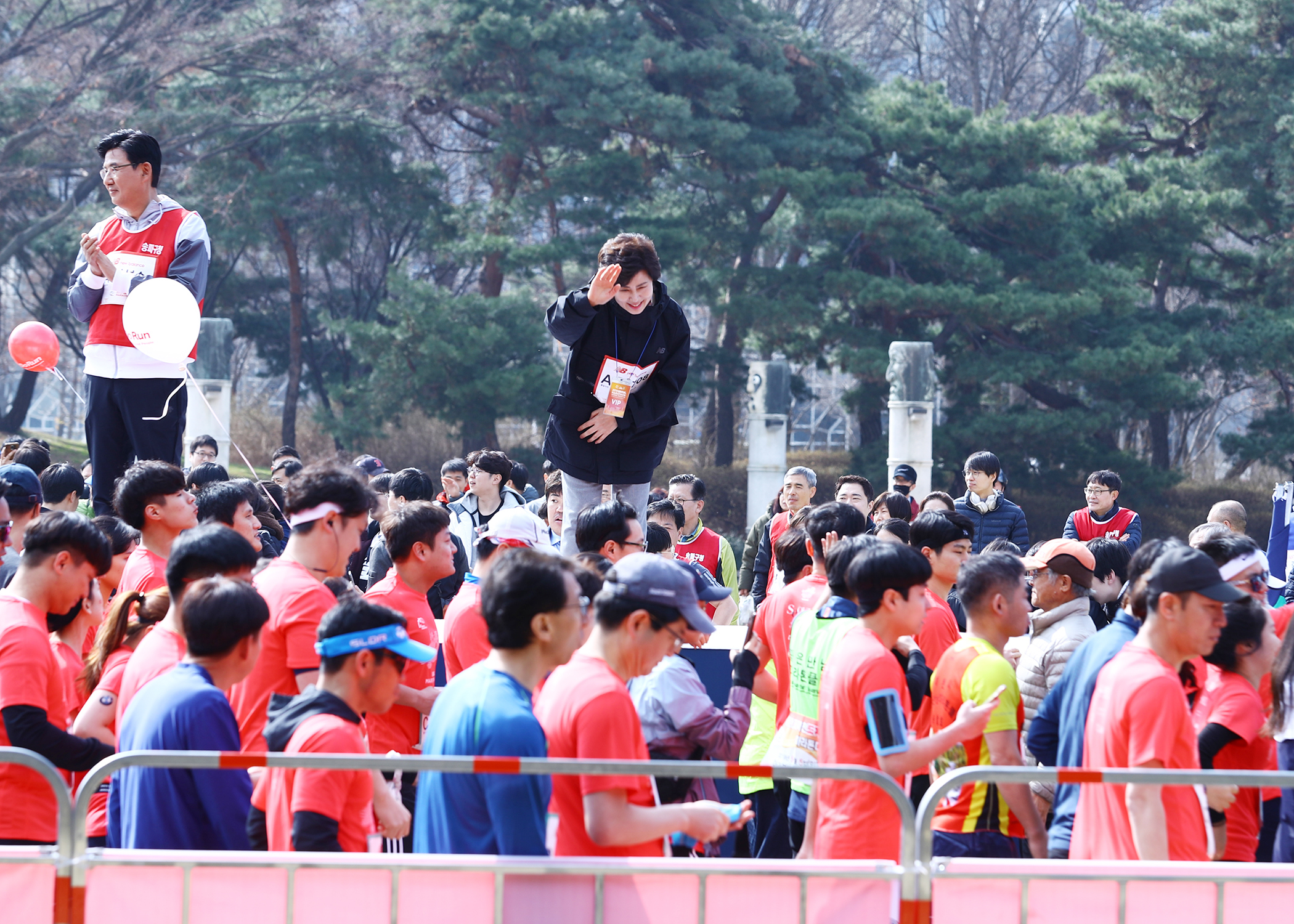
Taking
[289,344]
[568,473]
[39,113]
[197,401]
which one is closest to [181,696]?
[568,473]

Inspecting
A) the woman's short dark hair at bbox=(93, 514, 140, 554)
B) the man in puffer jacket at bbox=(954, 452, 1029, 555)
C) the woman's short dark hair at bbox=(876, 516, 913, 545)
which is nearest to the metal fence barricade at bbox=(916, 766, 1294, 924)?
the woman's short dark hair at bbox=(93, 514, 140, 554)

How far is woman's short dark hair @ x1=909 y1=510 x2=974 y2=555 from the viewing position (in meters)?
5.67

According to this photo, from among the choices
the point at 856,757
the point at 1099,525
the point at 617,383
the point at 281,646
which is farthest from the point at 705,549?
the point at 281,646

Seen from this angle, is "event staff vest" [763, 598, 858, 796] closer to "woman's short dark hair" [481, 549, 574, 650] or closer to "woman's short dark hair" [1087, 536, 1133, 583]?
"woman's short dark hair" [481, 549, 574, 650]

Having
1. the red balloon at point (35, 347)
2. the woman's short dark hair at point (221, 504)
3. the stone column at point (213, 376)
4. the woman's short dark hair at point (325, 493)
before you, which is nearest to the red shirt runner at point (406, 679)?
the woman's short dark hair at point (325, 493)

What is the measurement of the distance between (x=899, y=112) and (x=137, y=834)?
2136cm

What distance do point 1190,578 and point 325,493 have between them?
2434 millimetres

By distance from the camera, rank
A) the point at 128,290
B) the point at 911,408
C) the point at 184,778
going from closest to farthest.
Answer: the point at 184,778
the point at 128,290
the point at 911,408

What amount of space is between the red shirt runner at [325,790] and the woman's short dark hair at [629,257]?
101 inches

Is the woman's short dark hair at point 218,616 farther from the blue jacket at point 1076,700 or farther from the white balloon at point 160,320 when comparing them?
the white balloon at point 160,320

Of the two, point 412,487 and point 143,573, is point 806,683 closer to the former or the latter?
point 143,573

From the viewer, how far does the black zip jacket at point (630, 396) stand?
222 inches

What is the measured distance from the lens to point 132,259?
5.91m

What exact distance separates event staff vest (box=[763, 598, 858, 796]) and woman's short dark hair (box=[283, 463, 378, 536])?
1.45m
